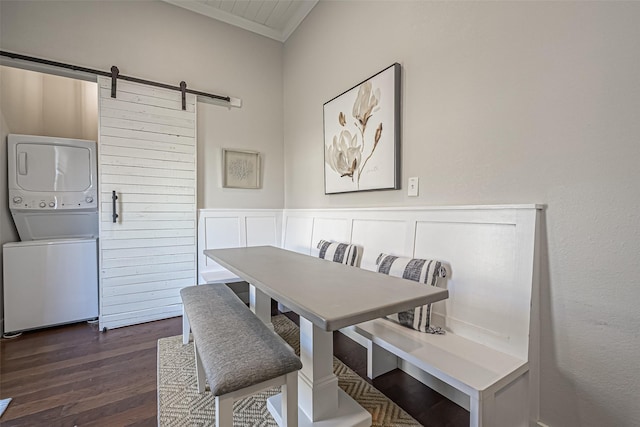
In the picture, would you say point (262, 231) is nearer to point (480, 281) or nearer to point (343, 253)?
point (343, 253)

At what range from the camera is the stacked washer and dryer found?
7.41 feet

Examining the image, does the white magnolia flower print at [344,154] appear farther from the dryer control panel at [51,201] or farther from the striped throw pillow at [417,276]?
the dryer control panel at [51,201]

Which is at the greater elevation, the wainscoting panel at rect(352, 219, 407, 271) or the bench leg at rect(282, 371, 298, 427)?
the wainscoting panel at rect(352, 219, 407, 271)

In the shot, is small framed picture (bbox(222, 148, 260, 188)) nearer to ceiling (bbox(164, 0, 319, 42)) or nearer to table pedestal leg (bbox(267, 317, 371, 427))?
ceiling (bbox(164, 0, 319, 42))

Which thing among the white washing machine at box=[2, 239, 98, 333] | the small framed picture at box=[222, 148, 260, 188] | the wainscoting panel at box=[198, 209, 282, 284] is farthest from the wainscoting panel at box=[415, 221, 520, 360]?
the white washing machine at box=[2, 239, 98, 333]

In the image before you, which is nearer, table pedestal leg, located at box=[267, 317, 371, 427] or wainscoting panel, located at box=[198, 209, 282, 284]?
table pedestal leg, located at box=[267, 317, 371, 427]

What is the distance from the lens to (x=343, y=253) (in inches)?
81.0

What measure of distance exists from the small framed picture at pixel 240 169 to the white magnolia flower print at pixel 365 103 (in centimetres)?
145

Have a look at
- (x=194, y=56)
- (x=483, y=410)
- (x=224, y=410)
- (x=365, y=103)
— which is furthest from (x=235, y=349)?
(x=194, y=56)

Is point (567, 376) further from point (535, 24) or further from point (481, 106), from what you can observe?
point (535, 24)

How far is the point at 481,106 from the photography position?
1.40 metres

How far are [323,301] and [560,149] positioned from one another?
1168 millimetres

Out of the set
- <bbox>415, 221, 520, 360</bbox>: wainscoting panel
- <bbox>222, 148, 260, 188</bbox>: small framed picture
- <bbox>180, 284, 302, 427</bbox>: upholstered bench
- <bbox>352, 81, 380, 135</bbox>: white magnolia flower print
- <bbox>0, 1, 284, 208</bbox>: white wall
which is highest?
<bbox>0, 1, 284, 208</bbox>: white wall

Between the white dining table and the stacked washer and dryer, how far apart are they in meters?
1.75
